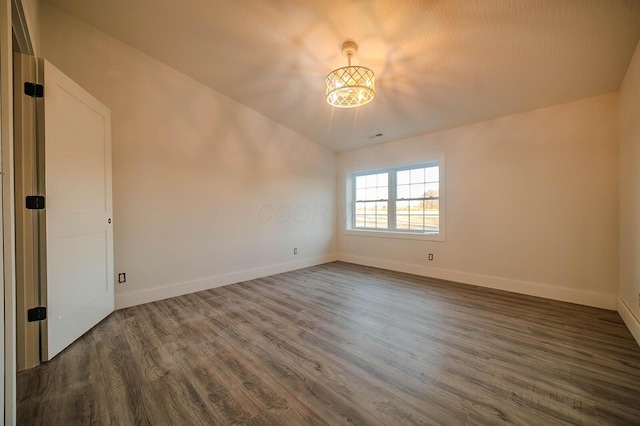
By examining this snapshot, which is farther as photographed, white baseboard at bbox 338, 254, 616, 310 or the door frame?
white baseboard at bbox 338, 254, 616, 310

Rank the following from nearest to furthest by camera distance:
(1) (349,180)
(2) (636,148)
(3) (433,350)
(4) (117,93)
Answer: (3) (433,350)
(2) (636,148)
(4) (117,93)
(1) (349,180)

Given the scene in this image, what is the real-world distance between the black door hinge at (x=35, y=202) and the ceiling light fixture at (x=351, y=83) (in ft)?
7.90

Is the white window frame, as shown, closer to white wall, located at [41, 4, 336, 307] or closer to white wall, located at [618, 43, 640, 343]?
white wall, located at [41, 4, 336, 307]

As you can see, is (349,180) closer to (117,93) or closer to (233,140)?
(233,140)

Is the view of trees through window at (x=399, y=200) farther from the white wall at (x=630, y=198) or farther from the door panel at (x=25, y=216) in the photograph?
the door panel at (x=25, y=216)

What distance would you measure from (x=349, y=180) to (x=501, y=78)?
123 inches

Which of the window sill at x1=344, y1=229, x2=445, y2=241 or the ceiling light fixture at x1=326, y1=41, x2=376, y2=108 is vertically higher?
the ceiling light fixture at x1=326, y1=41, x2=376, y2=108

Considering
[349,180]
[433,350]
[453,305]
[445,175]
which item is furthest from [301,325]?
[349,180]

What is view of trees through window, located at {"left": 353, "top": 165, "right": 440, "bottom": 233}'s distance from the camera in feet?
13.9

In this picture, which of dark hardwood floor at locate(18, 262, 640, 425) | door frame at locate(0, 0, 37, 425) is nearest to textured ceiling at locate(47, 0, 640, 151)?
door frame at locate(0, 0, 37, 425)

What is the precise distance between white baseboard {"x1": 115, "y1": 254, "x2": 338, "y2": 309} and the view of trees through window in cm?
155

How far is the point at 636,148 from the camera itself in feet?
7.11

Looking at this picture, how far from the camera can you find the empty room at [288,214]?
154 centimetres

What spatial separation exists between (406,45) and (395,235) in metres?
2.98
